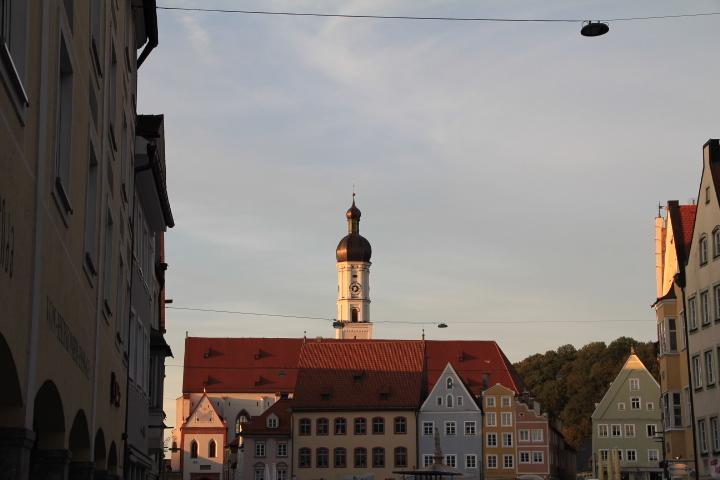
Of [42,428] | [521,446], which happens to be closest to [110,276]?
[42,428]

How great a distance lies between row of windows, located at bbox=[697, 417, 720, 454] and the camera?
1597 inches

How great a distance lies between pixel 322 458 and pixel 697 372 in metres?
52.3

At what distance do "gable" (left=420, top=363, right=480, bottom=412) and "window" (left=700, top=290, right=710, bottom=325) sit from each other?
5043cm

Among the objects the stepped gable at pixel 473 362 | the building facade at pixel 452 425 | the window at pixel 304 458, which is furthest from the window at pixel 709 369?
the stepped gable at pixel 473 362

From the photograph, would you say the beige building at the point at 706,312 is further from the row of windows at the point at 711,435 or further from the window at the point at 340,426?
the window at the point at 340,426

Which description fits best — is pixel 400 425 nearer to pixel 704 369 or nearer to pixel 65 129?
pixel 704 369

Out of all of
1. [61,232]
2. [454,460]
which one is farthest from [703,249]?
[454,460]

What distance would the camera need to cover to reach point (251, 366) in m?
125

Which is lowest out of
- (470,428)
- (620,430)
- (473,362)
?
(620,430)

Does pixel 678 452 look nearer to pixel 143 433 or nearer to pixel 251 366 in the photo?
pixel 143 433

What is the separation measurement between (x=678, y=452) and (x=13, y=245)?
40.8 meters

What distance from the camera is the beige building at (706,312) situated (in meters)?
41.1

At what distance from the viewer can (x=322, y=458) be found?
9206 centimetres

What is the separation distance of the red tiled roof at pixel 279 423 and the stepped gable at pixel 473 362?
1629cm
